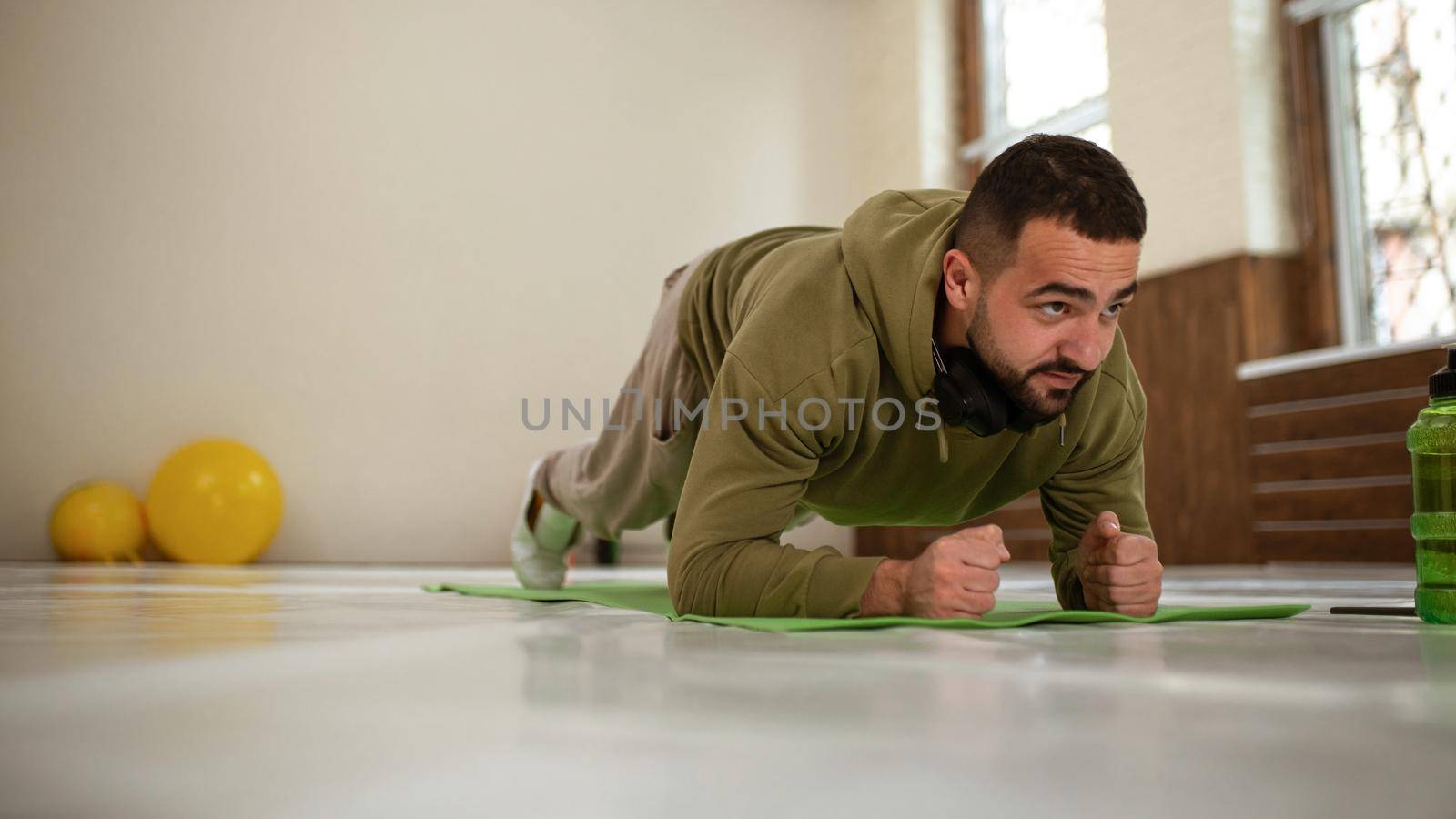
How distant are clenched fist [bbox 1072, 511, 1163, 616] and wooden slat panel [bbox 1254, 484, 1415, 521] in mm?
2907

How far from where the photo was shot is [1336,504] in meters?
3.97

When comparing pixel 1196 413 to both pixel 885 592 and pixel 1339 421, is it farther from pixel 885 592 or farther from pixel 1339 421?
pixel 885 592

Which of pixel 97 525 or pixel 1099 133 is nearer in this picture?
pixel 97 525

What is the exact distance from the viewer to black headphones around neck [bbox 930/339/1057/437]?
133 cm

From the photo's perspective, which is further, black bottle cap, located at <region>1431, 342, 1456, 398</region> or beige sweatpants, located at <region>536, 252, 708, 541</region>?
beige sweatpants, located at <region>536, 252, 708, 541</region>

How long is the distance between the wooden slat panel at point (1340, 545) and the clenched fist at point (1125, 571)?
2803mm

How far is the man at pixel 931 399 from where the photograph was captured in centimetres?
124

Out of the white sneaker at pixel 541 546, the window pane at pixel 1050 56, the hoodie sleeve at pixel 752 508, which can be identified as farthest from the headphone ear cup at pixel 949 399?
the window pane at pixel 1050 56

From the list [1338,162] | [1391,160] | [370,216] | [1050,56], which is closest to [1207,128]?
[1338,162]

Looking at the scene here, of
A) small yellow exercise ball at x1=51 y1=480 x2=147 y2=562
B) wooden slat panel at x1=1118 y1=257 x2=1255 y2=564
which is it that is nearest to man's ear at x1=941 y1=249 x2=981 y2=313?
wooden slat panel at x1=1118 y1=257 x2=1255 y2=564

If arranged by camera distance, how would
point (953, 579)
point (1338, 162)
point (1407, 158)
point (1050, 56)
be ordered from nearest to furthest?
point (953, 579)
point (1407, 158)
point (1338, 162)
point (1050, 56)

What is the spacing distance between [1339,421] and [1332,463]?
15 cm

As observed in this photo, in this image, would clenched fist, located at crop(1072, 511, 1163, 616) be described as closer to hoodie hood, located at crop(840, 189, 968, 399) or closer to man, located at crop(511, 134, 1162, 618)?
man, located at crop(511, 134, 1162, 618)

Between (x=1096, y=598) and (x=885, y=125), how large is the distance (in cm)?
574
